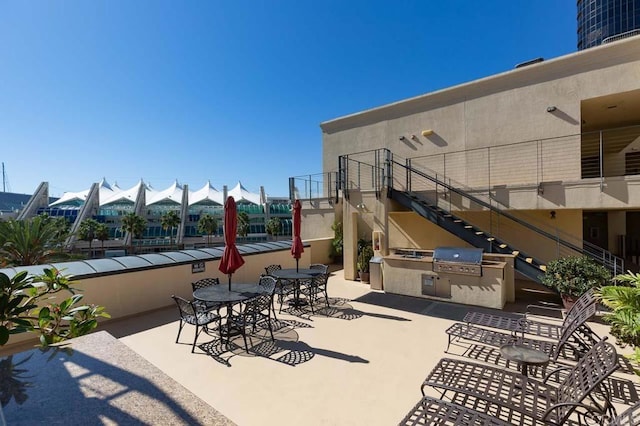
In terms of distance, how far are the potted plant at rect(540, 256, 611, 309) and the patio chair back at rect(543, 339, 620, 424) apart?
4.96 metres

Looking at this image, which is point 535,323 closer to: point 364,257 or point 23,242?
point 364,257

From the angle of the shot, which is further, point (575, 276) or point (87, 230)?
point (87, 230)

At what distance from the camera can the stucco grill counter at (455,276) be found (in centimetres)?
774

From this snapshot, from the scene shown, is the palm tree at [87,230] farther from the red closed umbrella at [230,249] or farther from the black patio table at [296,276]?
the red closed umbrella at [230,249]

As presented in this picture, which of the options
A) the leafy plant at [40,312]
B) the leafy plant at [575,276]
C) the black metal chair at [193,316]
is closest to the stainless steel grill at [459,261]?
the leafy plant at [575,276]

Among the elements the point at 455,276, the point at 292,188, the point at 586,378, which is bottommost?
the point at 455,276

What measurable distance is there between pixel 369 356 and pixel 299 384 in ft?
4.94

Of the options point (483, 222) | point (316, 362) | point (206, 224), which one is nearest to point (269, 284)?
point (316, 362)

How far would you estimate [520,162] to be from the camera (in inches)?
417

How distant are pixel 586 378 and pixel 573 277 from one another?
5455mm

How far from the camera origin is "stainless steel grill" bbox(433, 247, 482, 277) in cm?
784

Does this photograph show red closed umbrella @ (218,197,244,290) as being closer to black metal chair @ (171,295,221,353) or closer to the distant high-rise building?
black metal chair @ (171,295,221,353)

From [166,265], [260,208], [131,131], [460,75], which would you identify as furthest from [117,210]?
[460,75]

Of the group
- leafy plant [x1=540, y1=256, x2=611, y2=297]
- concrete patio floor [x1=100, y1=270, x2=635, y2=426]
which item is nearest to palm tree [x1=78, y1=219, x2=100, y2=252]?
concrete patio floor [x1=100, y1=270, x2=635, y2=426]
